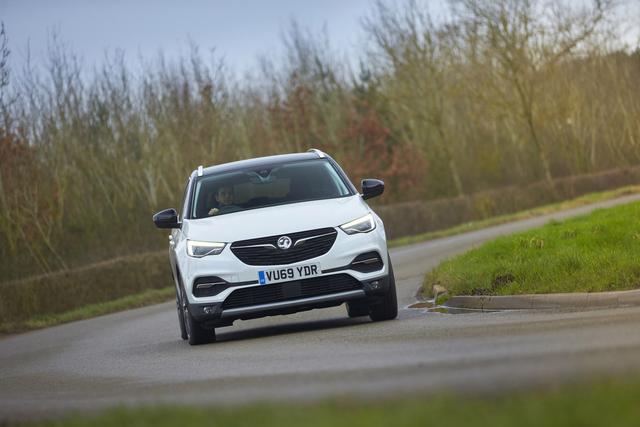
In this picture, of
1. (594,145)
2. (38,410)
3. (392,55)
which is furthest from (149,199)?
(38,410)

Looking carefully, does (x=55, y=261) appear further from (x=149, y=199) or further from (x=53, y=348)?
(x=53, y=348)

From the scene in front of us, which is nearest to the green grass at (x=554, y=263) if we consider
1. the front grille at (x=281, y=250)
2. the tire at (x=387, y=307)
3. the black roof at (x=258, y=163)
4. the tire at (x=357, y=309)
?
the tire at (x=357, y=309)

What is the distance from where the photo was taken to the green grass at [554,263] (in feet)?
40.6

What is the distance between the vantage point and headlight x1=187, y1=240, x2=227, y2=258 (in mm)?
11672

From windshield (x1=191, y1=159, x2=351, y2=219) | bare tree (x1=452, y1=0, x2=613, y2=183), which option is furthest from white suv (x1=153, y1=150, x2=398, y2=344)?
bare tree (x1=452, y1=0, x2=613, y2=183)

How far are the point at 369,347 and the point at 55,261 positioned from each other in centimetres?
3425

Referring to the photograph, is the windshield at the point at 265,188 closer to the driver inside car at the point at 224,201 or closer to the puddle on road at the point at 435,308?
the driver inside car at the point at 224,201

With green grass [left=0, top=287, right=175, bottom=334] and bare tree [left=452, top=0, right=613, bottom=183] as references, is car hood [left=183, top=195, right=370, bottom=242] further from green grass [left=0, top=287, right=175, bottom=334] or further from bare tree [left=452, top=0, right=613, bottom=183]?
bare tree [left=452, top=0, right=613, bottom=183]

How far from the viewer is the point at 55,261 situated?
42.3 meters

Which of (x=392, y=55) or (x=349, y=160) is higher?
(x=392, y=55)

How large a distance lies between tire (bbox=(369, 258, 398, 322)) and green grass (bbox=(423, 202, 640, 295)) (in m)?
1.47

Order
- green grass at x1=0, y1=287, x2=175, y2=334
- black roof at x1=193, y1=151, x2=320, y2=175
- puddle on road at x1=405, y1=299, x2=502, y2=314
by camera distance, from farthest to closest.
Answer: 1. green grass at x1=0, y1=287, x2=175, y2=334
2. black roof at x1=193, y1=151, x2=320, y2=175
3. puddle on road at x1=405, y1=299, x2=502, y2=314

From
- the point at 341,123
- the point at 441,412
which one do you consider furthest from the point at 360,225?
the point at 341,123

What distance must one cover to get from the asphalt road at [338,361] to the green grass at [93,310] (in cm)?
962
